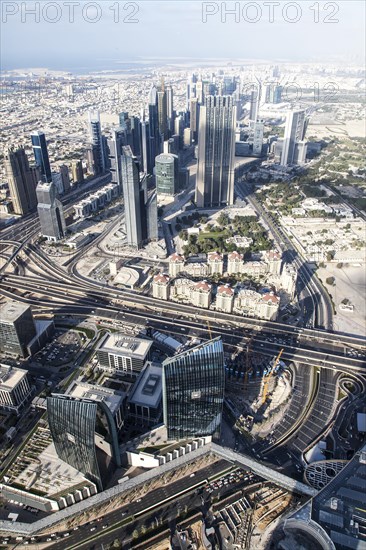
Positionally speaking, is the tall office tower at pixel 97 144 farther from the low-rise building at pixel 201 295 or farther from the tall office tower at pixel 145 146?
the low-rise building at pixel 201 295

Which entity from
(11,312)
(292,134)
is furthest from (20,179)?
(292,134)

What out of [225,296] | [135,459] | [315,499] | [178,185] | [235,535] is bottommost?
[235,535]

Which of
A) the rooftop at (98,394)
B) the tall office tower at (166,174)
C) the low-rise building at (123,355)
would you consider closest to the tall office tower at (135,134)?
the tall office tower at (166,174)

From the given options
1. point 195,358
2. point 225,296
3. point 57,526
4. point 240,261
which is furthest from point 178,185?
point 57,526

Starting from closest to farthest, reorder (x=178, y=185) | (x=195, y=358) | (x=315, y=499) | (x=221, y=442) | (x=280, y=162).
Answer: (x=315, y=499) → (x=195, y=358) → (x=221, y=442) → (x=178, y=185) → (x=280, y=162)

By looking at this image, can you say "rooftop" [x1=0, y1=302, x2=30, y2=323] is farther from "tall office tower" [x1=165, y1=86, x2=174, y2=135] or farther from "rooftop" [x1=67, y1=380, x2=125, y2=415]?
"tall office tower" [x1=165, y1=86, x2=174, y2=135]

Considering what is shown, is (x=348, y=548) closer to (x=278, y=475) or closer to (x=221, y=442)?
(x=278, y=475)

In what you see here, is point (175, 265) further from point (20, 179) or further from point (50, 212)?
point (20, 179)
